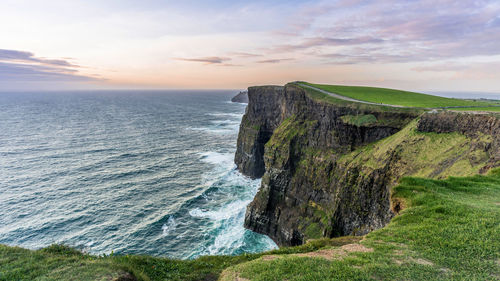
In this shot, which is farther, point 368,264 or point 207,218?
point 207,218

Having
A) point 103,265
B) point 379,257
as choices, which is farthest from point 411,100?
point 103,265

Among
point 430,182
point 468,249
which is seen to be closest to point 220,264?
point 468,249

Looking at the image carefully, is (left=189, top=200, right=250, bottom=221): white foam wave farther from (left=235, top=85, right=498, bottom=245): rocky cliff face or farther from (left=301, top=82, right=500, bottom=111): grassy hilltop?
(left=301, top=82, right=500, bottom=111): grassy hilltop

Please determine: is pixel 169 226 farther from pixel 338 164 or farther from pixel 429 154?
pixel 429 154

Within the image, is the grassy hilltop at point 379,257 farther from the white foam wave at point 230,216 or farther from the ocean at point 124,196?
the white foam wave at point 230,216

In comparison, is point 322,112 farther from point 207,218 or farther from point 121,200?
point 121,200

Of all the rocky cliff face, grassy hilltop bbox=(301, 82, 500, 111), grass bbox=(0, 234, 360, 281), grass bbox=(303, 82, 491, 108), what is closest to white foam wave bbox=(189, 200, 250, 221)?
the rocky cliff face
